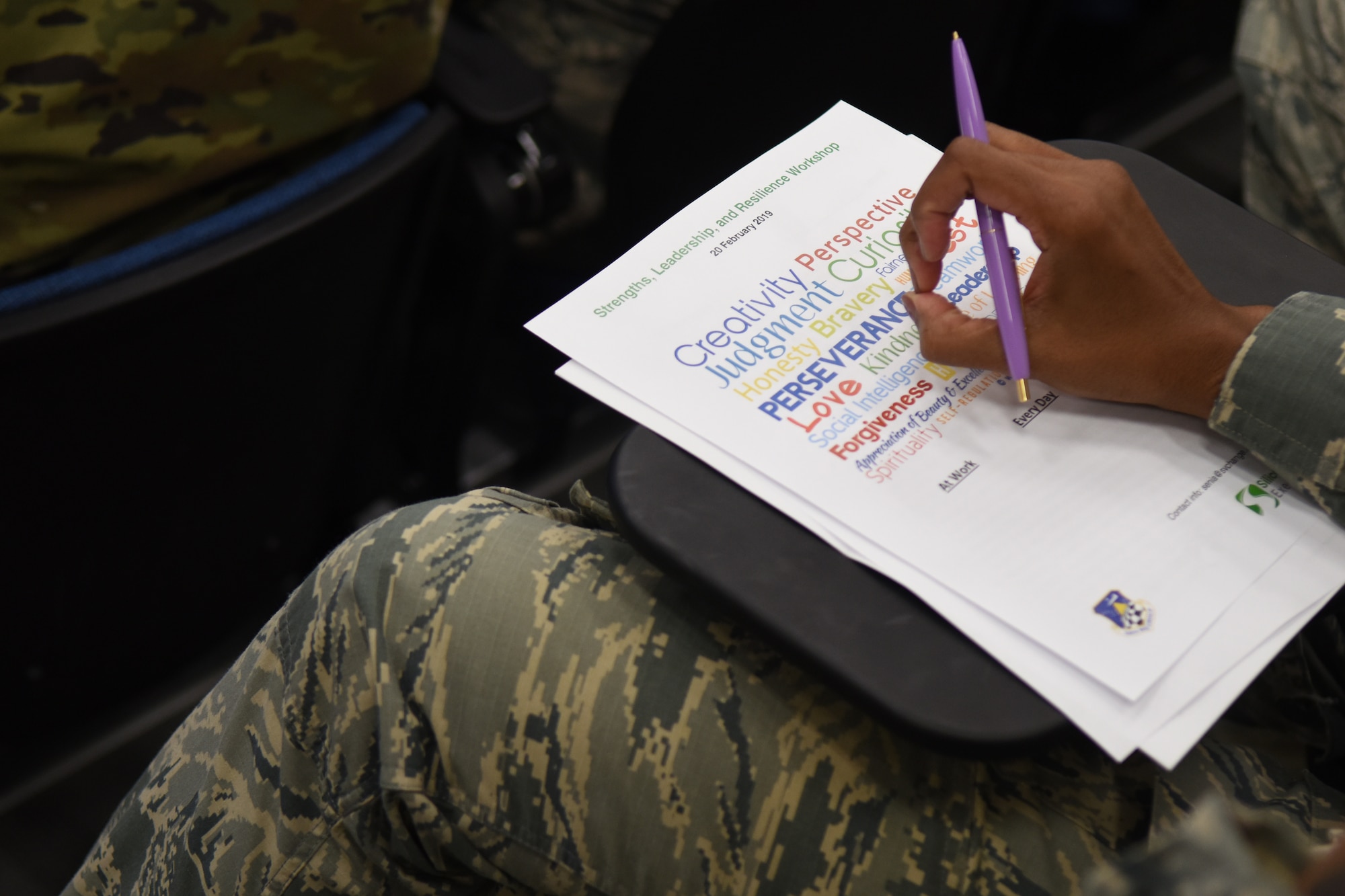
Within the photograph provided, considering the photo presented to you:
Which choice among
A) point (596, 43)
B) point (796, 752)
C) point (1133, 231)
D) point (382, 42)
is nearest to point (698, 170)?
point (596, 43)

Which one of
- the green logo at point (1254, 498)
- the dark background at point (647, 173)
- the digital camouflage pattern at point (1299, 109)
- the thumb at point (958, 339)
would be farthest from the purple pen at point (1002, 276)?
the digital camouflage pattern at point (1299, 109)

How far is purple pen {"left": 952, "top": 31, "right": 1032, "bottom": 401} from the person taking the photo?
0.53m

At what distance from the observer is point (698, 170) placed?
3.03ft

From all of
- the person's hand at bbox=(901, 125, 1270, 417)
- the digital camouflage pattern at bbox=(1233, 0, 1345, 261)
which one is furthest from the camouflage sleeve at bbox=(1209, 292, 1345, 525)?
the digital camouflage pattern at bbox=(1233, 0, 1345, 261)

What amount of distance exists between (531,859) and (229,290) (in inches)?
14.3

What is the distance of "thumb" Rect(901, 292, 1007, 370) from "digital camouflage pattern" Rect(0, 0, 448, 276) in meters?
0.36

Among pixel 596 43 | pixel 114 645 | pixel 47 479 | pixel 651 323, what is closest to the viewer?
pixel 651 323

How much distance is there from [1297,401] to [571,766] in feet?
1.28

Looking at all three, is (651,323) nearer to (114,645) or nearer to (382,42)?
(382,42)

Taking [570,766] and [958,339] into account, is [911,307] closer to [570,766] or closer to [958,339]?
[958,339]

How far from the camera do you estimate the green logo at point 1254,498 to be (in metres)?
0.52

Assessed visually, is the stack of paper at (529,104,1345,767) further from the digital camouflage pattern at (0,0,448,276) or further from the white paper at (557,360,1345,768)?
the digital camouflage pattern at (0,0,448,276)

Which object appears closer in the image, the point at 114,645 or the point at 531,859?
the point at 531,859

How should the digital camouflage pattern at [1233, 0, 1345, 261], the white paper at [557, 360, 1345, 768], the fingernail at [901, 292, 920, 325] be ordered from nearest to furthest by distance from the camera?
the white paper at [557, 360, 1345, 768]
the fingernail at [901, 292, 920, 325]
the digital camouflage pattern at [1233, 0, 1345, 261]
